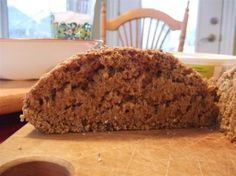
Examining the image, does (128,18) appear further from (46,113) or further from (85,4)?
(46,113)

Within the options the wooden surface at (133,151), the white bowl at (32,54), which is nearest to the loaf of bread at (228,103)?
the wooden surface at (133,151)

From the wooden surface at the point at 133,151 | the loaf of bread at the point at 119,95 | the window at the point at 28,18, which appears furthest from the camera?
the window at the point at 28,18

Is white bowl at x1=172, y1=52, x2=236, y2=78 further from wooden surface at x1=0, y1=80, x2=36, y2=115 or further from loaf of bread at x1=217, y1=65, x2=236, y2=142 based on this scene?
wooden surface at x1=0, y1=80, x2=36, y2=115

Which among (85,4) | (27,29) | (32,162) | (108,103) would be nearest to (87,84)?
(108,103)

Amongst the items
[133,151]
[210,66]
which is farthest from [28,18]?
[133,151]

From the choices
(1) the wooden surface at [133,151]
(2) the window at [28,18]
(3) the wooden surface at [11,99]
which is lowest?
(1) the wooden surface at [133,151]

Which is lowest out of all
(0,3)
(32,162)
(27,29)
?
(32,162)

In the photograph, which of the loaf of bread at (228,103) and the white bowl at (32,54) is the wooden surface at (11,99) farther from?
the loaf of bread at (228,103)
